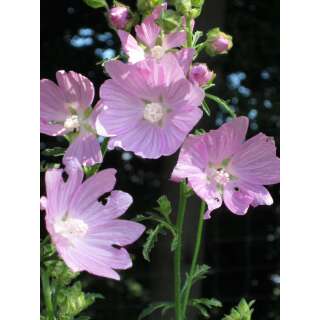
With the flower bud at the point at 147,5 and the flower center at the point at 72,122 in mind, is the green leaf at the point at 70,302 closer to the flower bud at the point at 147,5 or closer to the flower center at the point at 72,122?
the flower center at the point at 72,122

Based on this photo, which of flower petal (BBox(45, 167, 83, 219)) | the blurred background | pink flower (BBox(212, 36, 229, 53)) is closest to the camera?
flower petal (BBox(45, 167, 83, 219))

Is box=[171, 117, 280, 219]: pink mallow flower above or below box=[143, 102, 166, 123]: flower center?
below

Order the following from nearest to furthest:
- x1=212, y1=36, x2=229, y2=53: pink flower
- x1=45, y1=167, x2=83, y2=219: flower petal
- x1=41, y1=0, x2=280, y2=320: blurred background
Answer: x1=45, y1=167, x2=83, y2=219: flower petal
x1=212, y1=36, x2=229, y2=53: pink flower
x1=41, y1=0, x2=280, y2=320: blurred background

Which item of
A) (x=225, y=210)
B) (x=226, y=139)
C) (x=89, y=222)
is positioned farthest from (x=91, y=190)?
(x=225, y=210)

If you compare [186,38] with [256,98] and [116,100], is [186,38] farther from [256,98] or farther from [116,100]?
[256,98]

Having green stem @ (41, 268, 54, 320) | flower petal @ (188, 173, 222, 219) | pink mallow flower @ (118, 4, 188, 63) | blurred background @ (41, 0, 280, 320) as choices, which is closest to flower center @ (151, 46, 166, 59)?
pink mallow flower @ (118, 4, 188, 63)

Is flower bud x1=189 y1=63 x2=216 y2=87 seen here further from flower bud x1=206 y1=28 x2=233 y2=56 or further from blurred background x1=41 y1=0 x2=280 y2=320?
blurred background x1=41 y1=0 x2=280 y2=320

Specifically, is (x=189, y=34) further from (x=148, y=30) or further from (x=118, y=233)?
(x=118, y=233)
